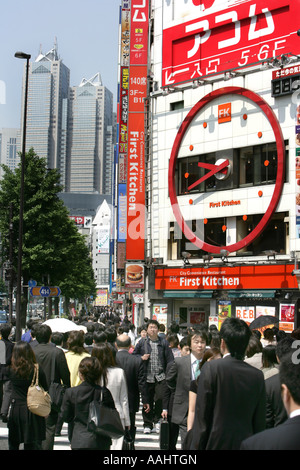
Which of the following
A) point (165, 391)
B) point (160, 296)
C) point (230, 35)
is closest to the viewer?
point (165, 391)

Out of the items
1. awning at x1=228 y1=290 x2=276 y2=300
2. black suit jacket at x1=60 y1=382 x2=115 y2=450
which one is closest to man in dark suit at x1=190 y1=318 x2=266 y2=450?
black suit jacket at x1=60 y1=382 x2=115 y2=450

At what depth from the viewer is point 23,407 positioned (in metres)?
8.07

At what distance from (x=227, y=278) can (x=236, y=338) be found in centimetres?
2557

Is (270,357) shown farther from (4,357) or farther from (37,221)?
(37,221)

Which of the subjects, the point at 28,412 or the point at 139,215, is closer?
the point at 28,412

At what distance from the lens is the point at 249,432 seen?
5465mm

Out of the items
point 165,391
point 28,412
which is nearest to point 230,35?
point 165,391

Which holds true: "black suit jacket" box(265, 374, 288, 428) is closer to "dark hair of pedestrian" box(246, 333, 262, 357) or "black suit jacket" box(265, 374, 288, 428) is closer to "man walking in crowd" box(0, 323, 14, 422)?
"dark hair of pedestrian" box(246, 333, 262, 357)

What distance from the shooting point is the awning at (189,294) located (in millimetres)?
31795

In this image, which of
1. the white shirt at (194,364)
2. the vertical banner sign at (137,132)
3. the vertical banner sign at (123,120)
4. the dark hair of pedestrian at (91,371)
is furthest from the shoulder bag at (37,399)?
the vertical banner sign at (123,120)
